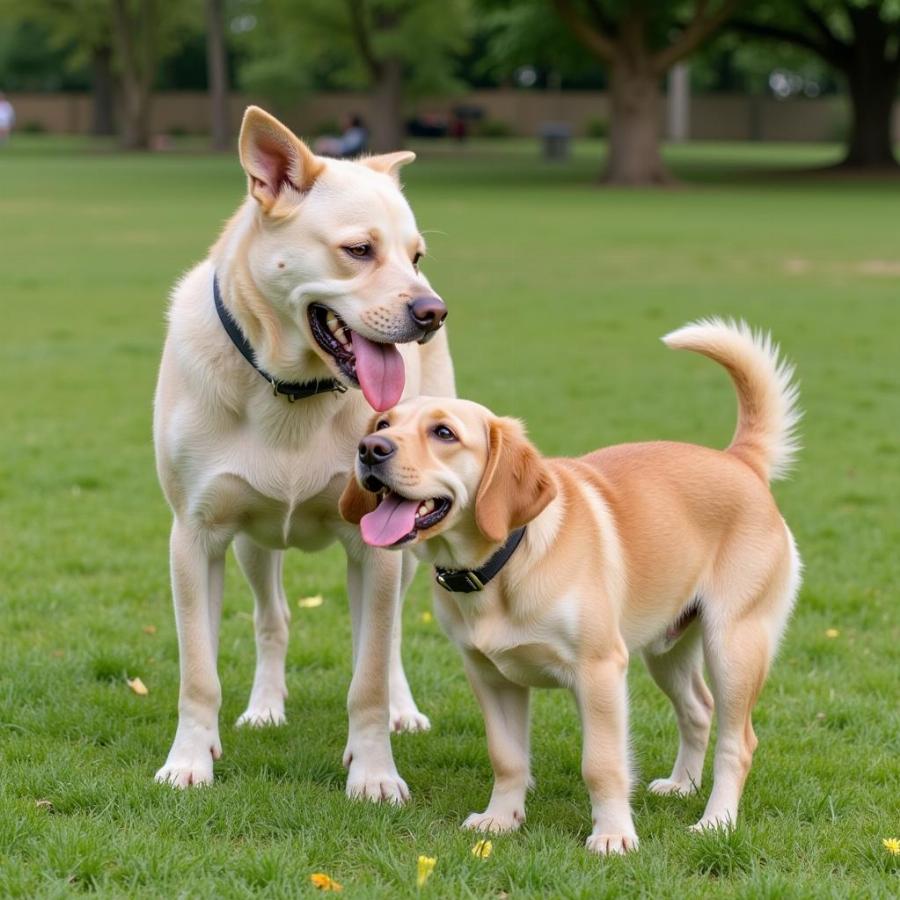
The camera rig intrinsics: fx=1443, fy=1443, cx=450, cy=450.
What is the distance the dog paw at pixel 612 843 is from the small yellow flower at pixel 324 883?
32.6 inches

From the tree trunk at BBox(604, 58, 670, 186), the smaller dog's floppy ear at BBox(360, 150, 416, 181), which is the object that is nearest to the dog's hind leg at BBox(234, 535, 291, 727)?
the smaller dog's floppy ear at BBox(360, 150, 416, 181)

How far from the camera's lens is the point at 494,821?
15.3 ft

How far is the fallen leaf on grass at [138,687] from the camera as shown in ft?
19.7

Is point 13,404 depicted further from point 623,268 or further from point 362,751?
point 623,268

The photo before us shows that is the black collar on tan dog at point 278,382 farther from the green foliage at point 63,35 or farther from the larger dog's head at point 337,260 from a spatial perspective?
the green foliage at point 63,35

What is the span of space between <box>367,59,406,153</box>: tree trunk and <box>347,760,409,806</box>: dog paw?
4760 centimetres

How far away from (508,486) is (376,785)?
50.8 inches

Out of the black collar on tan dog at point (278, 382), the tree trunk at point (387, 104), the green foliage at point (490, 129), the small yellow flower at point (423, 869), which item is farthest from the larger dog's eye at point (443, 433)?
the green foliage at point (490, 129)

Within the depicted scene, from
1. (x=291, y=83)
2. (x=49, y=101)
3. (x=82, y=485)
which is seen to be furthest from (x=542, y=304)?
(x=49, y=101)

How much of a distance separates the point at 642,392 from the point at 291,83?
65389mm

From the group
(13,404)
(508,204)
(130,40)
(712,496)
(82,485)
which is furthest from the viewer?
(130,40)

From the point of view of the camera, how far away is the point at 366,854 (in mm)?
4383

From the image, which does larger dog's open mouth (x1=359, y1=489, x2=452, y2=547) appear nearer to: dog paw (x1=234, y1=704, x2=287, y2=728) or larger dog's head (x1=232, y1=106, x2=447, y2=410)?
larger dog's head (x1=232, y1=106, x2=447, y2=410)

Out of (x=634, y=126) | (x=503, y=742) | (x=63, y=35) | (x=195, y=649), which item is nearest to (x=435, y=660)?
(x=195, y=649)
